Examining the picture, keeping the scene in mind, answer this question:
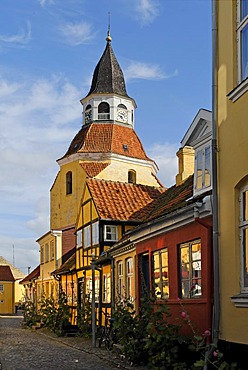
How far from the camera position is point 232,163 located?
9.99 m

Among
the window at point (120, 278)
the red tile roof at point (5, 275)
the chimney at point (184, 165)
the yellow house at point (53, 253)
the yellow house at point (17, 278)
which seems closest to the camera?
the window at point (120, 278)

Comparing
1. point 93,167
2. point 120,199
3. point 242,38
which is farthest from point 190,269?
point 93,167

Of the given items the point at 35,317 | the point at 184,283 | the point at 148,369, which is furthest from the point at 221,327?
the point at 35,317

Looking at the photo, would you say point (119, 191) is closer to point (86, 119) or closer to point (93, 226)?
point (93, 226)

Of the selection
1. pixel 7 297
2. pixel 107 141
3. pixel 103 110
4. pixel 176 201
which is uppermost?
pixel 103 110

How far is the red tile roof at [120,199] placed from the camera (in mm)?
26203

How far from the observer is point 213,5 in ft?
35.8

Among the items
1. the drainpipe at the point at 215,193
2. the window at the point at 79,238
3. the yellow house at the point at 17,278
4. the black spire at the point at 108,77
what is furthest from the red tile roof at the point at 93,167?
the yellow house at the point at 17,278

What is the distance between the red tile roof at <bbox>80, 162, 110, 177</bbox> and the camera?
1620 inches

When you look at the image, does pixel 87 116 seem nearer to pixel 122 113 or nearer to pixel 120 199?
pixel 122 113

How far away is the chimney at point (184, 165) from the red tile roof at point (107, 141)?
2068cm

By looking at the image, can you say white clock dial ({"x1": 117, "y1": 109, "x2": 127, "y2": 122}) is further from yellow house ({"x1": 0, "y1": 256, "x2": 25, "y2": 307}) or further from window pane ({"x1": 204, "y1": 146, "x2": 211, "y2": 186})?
window pane ({"x1": 204, "y1": 146, "x2": 211, "y2": 186})

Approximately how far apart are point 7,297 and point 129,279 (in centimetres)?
4784

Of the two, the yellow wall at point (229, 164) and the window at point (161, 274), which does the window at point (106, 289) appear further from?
the yellow wall at point (229, 164)
